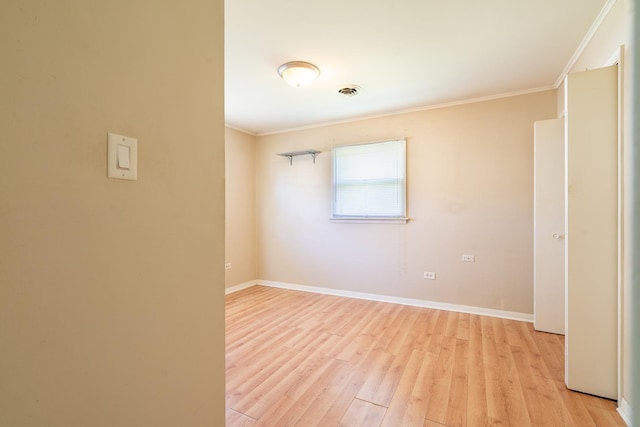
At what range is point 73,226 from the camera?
763 mm

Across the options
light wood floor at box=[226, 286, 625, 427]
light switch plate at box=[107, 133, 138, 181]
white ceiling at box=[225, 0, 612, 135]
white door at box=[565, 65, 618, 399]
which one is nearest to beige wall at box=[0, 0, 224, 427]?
light switch plate at box=[107, 133, 138, 181]

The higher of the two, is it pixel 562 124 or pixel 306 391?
pixel 562 124

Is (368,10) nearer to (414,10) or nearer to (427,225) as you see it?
(414,10)

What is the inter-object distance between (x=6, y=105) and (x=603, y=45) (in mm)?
3110

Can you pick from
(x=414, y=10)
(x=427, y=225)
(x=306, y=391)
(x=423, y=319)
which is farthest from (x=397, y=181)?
(x=306, y=391)

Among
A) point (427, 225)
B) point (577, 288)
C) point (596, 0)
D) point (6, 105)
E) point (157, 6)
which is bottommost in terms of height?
point (577, 288)

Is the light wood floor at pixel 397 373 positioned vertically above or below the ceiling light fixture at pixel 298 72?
below

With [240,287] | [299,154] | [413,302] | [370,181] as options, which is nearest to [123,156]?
[370,181]

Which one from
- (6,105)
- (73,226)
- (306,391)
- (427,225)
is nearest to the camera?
(6,105)

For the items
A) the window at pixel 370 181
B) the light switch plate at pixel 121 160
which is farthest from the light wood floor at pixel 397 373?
the light switch plate at pixel 121 160

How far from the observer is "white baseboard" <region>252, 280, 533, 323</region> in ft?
10.6

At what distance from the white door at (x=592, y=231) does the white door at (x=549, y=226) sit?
1036 mm

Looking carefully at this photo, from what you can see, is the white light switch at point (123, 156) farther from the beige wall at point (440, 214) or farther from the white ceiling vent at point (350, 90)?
the beige wall at point (440, 214)

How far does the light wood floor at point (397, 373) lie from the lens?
1.72m
